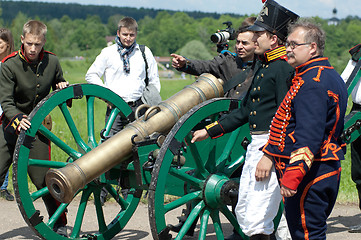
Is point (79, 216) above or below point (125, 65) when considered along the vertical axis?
below

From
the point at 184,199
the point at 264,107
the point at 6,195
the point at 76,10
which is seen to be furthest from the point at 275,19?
the point at 76,10

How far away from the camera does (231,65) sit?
198 inches

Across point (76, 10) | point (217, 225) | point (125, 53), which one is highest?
point (76, 10)

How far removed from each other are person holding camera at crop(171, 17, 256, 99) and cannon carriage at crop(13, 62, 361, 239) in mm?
149

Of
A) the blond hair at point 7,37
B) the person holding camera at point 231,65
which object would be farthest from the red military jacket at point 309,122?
the blond hair at point 7,37

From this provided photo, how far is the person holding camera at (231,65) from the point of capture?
4.57m

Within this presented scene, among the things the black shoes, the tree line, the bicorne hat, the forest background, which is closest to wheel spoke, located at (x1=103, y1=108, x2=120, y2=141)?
the bicorne hat

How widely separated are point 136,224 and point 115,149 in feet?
4.98

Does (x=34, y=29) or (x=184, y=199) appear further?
(x=34, y=29)

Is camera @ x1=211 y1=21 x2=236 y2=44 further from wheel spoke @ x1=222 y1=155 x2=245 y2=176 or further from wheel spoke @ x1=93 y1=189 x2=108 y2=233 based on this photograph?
wheel spoke @ x1=93 y1=189 x2=108 y2=233

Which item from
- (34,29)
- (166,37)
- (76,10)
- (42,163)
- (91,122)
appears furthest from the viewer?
(76,10)

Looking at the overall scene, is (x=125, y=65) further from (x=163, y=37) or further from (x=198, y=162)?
(x=163, y=37)

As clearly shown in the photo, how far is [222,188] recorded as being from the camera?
4.17m

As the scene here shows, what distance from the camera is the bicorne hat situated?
151 inches
